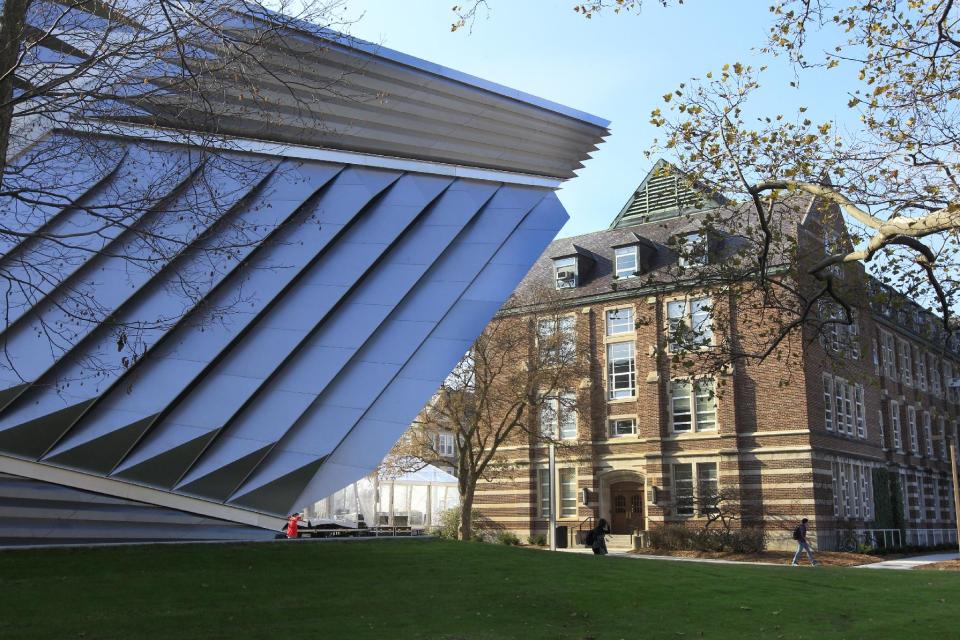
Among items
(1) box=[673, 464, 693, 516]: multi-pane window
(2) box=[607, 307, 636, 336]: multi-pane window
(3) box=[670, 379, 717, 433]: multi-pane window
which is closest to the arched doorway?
(1) box=[673, 464, 693, 516]: multi-pane window

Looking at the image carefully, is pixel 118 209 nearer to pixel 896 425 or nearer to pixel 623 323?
pixel 623 323

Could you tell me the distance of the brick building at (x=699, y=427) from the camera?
33062 mm

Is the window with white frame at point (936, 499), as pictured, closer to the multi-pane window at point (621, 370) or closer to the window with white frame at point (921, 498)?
the window with white frame at point (921, 498)

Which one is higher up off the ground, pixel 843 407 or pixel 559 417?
pixel 843 407

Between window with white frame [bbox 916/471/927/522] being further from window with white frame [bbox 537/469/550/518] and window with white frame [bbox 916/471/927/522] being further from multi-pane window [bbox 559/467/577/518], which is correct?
window with white frame [bbox 537/469/550/518]

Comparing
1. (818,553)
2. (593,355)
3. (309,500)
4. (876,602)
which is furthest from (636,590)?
(593,355)

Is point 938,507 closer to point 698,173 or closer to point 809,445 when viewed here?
point 809,445

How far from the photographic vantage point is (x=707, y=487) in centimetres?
3353

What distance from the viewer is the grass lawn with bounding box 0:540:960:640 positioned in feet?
30.9

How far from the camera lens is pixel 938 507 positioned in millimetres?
46062

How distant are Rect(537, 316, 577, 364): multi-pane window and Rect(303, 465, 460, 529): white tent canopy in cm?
734

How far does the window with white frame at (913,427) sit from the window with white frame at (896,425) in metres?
1.26

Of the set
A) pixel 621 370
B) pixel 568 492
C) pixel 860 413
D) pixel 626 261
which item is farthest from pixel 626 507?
pixel 860 413

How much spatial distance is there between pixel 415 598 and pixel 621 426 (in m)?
27.7
